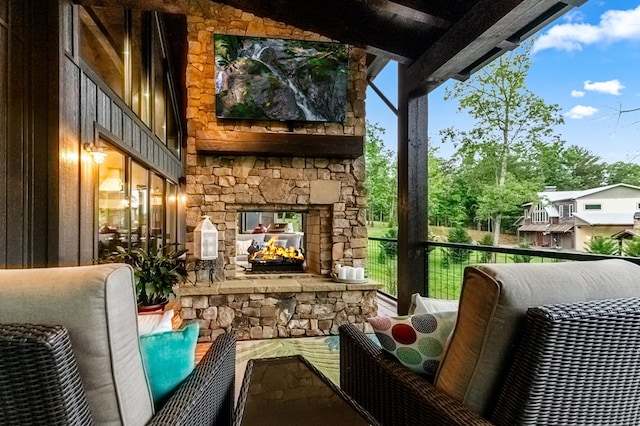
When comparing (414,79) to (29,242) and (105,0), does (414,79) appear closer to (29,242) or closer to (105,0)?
(105,0)

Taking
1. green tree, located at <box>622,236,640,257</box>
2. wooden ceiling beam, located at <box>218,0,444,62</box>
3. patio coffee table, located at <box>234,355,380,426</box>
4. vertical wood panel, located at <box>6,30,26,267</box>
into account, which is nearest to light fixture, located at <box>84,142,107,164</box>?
vertical wood panel, located at <box>6,30,26,267</box>

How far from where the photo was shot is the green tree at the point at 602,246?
2340 mm

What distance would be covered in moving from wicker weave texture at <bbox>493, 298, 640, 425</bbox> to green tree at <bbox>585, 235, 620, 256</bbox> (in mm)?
1626

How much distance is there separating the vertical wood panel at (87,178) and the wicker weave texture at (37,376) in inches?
91.7

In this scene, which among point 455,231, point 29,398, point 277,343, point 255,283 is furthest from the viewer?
point 455,231

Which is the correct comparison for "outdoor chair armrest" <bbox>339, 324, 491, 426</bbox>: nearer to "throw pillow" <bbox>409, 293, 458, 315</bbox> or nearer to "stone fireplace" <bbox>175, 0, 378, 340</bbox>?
"throw pillow" <bbox>409, 293, 458, 315</bbox>

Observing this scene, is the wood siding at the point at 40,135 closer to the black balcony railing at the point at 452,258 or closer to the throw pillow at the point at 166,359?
the throw pillow at the point at 166,359

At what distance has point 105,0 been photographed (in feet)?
8.55

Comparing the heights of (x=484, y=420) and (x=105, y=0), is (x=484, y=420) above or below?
below

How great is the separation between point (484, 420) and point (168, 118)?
6605 mm

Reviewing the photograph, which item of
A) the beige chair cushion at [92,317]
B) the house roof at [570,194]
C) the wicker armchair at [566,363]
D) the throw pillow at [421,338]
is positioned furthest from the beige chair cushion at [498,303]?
the house roof at [570,194]

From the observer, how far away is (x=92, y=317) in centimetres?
83

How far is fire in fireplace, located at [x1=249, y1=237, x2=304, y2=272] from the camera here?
4723 mm

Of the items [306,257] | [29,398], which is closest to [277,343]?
[306,257]
